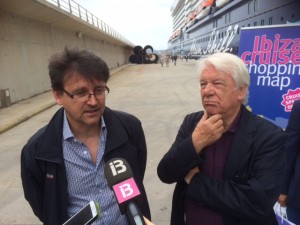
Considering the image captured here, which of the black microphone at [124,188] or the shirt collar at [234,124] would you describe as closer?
the black microphone at [124,188]

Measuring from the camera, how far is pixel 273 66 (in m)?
3.89

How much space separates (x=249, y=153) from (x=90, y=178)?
853mm

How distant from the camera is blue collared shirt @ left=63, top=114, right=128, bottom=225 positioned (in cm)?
183

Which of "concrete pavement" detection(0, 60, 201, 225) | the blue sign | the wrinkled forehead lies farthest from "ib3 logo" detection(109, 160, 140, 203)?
the blue sign

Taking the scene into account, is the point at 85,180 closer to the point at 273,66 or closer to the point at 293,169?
the point at 293,169

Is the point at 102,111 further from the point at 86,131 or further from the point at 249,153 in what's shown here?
the point at 249,153

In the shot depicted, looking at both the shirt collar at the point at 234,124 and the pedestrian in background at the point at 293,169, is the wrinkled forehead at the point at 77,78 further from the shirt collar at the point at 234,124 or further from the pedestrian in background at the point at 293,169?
the pedestrian in background at the point at 293,169

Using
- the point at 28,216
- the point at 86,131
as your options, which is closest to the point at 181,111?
the point at 28,216

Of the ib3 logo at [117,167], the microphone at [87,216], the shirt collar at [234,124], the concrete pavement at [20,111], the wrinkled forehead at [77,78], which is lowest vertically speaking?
the concrete pavement at [20,111]

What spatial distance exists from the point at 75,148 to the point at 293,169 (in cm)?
153

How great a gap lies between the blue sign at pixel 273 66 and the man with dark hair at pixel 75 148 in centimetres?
255

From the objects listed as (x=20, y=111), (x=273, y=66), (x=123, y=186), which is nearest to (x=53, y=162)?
(x=123, y=186)

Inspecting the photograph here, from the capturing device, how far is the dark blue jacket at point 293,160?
232cm

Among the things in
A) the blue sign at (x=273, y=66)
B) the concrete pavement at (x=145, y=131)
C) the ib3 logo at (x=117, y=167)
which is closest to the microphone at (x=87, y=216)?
the ib3 logo at (x=117, y=167)
